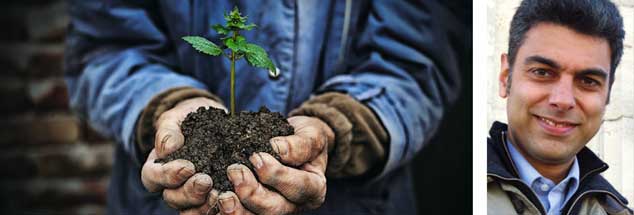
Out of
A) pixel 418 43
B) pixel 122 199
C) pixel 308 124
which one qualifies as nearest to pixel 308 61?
pixel 418 43

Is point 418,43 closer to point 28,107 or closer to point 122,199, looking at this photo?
point 122,199

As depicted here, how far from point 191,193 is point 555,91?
101cm

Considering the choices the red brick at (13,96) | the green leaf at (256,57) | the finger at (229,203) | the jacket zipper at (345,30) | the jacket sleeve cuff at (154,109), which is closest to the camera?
the finger at (229,203)

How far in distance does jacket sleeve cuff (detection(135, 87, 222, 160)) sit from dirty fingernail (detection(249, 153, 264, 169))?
51 centimetres

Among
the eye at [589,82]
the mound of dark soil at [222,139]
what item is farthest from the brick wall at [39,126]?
the eye at [589,82]

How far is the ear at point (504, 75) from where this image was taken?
232cm

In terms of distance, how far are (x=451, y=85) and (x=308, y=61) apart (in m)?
0.42

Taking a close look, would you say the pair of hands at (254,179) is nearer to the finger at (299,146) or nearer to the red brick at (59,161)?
the finger at (299,146)

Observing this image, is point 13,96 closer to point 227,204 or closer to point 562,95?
point 227,204

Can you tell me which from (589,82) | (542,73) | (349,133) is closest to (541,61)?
(542,73)

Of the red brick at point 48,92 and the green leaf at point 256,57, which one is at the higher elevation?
the green leaf at point 256,57

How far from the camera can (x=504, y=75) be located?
2322 mm

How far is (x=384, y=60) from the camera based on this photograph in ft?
8.14

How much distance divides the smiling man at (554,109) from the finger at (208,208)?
852 mm
